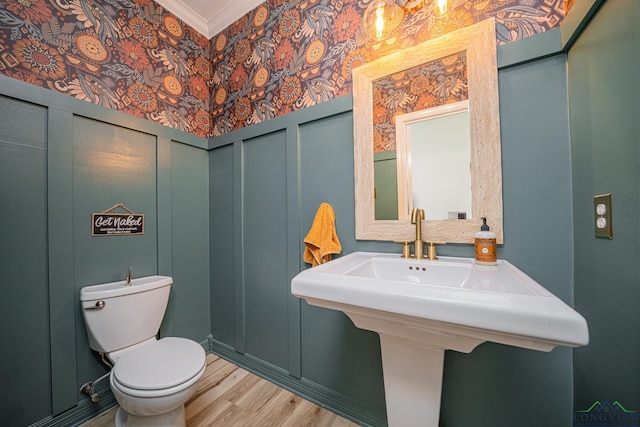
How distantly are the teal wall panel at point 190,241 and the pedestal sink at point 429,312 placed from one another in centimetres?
137

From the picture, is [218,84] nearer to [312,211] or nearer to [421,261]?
[312,211]

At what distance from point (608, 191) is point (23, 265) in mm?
2356

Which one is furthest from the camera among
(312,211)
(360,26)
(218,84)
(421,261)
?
(218,84)

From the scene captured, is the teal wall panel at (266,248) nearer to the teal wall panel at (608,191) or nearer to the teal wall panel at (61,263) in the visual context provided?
the teal wall panel at (61,263)

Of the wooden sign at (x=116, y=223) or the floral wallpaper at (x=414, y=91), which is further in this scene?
the wooden sign at (x=116, y=223)

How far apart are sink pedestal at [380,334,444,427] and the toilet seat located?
86cm

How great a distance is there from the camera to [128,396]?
96cm

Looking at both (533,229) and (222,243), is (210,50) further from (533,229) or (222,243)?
(533,229)

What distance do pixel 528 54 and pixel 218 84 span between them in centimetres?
202

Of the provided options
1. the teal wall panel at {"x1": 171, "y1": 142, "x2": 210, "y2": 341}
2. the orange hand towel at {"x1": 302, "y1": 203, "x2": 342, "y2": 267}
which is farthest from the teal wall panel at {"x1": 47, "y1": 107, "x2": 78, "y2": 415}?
the orange hand towel at {"x1": 302, "y1": 203, "x2": 342, "y2": 267}

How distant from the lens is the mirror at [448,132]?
1.00 metres

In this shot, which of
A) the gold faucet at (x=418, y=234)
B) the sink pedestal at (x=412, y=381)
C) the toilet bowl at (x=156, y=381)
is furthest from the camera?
the gold faucet at (x=418, y=234)

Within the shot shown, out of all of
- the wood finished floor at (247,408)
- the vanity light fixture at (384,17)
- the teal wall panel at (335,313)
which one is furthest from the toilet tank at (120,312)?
the vanity light fixture at (384,17)

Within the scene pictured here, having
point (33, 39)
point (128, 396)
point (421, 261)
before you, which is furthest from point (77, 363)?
point (421, 261)
